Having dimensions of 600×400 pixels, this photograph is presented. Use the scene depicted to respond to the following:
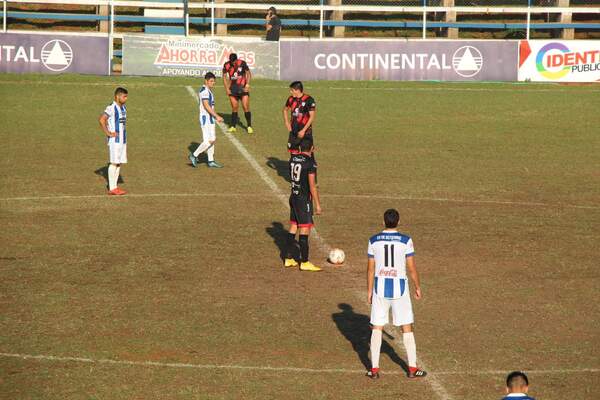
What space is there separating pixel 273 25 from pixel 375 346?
29587 millimetres

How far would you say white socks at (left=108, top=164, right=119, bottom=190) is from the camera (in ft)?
74.0

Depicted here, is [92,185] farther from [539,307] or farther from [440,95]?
[440,95]

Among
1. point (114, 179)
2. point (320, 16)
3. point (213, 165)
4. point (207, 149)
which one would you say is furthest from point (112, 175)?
point (320, 16)

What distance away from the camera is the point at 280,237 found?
19.3 m

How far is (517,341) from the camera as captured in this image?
1374 centimetres

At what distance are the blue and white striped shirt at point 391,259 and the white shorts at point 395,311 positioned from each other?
9 centimetres

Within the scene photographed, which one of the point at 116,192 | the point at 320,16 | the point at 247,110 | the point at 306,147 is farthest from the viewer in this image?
the point at 320,16

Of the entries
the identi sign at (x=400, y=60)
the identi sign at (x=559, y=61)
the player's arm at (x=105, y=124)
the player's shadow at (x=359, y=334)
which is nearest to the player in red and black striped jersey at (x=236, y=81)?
the player's arm at (x=105, y=124)

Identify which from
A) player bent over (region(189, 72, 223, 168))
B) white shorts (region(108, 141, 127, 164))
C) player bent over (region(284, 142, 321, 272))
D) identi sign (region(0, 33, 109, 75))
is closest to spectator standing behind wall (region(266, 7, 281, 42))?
identi sign (region(0, 33, 109, 75))

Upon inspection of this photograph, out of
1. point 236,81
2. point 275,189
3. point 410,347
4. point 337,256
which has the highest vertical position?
point 236,81

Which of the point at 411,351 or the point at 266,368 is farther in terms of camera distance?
the point at 266,368

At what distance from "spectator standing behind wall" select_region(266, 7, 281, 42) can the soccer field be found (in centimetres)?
714

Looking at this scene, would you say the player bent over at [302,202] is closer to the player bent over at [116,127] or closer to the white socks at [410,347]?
the white socks at [410,347]

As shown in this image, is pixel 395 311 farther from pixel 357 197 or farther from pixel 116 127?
pixel 116 127
